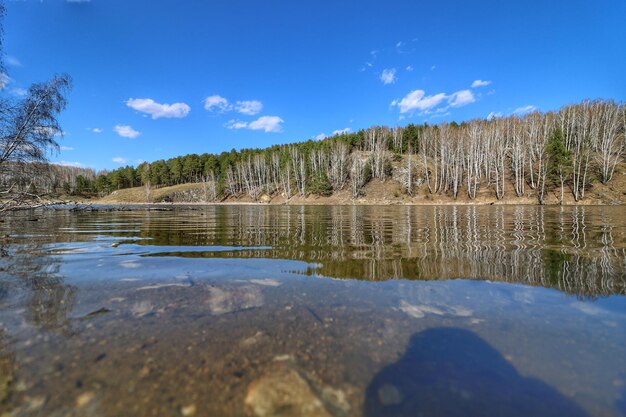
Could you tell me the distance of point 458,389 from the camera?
2881 mm

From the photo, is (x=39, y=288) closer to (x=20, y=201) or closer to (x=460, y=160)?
(x=20, y=201)

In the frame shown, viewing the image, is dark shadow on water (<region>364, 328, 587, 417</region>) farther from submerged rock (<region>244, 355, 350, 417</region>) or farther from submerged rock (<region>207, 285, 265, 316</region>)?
submerged rock (<region>207, 285, 265, 316</region>)

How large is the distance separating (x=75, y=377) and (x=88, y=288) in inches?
145

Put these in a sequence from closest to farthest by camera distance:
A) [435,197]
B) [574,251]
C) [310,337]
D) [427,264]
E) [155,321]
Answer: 1. [310,337]
2. [155,321]
3. [427,264]
4. [574,251]
5. [435,197]

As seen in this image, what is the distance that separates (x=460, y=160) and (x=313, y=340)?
9272 cm

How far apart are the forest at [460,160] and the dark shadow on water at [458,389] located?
256 ft

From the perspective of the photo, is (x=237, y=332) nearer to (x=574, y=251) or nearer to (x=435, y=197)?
(x=574, y=251)

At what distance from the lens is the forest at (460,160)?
229 feet

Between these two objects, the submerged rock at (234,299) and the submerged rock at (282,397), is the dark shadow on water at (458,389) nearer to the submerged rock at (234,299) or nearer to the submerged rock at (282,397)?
the submerged rock at (282,397)

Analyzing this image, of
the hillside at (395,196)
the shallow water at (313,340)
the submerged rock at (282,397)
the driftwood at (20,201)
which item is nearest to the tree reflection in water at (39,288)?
the shallow water at (313,340)

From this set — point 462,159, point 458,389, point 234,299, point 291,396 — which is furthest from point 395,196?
point 291,396

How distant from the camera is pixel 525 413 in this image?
2.58 m

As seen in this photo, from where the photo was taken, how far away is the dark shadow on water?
2.60 meters

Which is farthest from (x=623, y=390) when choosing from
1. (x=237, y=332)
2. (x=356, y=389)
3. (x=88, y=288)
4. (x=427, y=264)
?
(x=88, y=288)
